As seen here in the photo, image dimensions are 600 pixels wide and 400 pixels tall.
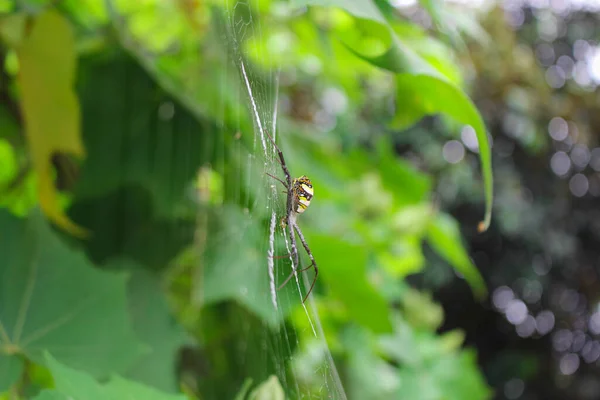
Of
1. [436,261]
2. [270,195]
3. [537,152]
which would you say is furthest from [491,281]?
[270,195]

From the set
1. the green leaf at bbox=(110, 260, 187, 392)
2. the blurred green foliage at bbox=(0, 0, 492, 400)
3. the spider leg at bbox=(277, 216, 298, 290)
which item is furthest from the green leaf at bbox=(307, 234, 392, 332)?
the spider leg at bbox=(277, 216, 298, 290)

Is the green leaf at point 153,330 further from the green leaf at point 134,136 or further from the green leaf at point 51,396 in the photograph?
the green leaf at point 51,396

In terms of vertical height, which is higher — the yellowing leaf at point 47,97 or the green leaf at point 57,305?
the yellowing leaf at point 47,97

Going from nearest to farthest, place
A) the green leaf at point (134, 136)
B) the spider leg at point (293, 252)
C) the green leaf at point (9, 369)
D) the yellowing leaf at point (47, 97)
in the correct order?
the spider leg at point (293, 252), the green leaf at point (9, 369), the yellowing leaf at point (47, 97), the green leaf at point (134, 136)

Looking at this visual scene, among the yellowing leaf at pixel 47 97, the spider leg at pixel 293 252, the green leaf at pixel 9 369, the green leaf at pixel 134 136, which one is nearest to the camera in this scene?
the spider leg at pixel 293 252

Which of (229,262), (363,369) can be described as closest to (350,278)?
(229,262)

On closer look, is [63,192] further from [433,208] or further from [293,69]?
[293,69]

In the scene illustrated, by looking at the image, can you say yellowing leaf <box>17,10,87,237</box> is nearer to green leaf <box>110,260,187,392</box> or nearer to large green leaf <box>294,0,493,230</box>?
green leaf <box>110,260,187,392</box>

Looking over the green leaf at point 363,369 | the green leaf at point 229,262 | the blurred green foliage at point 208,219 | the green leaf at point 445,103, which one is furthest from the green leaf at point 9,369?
the green leaf at point 363,369
